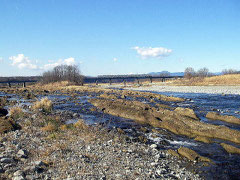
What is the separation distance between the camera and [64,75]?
10344cm

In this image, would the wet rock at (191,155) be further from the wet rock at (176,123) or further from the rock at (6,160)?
the rock at (6,160)

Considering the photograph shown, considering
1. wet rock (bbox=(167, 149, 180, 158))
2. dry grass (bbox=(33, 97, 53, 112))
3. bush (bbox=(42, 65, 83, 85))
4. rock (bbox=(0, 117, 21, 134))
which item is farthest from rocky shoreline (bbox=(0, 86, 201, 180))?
bush (bbox=(42, 65, 83, 85))

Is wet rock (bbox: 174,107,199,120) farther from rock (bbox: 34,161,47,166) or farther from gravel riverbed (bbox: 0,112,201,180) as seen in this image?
rock (bbox: 34,161,47,166)

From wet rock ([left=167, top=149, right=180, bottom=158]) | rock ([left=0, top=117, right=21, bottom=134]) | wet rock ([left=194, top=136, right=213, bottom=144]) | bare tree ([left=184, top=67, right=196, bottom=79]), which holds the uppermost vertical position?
bare tree ([left=184, top=67, right=196, bottom=79])

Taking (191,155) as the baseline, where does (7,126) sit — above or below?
above

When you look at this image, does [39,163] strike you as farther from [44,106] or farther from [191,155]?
[44,106]

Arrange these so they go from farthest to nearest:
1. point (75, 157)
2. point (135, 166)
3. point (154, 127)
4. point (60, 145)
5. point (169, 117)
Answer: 1. point (169, 117)
2. point (154, 127)
3. point (60, 145)
4. point (75, 157)
5. point (135, 166)

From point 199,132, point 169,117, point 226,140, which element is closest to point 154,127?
point 169,117

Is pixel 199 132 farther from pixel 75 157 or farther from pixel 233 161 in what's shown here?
pixel 75 157

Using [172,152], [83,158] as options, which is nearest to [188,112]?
[172,152]

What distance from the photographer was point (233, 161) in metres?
9.98

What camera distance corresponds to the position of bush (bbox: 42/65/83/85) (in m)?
97.6

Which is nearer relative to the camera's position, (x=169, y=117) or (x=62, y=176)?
(x=62, y=176)

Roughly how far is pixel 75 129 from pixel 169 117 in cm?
857
